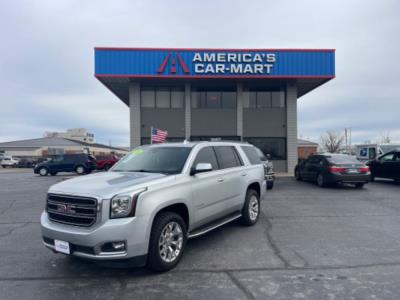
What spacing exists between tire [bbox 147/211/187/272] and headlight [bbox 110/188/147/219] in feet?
1.49

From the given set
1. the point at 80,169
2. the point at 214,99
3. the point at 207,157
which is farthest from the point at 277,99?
the point at 80,169

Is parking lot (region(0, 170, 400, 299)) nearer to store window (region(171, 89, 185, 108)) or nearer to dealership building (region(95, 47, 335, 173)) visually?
dealership building (region(95, 47, 335, 173))

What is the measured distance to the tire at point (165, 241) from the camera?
3.32m

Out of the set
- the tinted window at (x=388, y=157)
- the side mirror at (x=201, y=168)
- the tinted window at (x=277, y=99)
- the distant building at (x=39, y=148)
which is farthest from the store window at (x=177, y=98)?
the distant building at (x=39, y=148)

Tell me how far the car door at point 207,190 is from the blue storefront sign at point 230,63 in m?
13.9

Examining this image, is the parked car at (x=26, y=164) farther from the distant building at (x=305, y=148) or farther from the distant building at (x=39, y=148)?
the distant building at (x=305, y=148)

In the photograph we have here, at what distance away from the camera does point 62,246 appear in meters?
3.26

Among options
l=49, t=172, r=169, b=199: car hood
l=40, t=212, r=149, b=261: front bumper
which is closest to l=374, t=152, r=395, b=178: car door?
l=49, t=172, r=169, b=199: car hood

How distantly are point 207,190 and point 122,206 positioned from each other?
165cm

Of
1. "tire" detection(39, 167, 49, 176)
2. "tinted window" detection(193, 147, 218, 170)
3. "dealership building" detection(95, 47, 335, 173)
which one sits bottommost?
"tire" detection(39, 167, 49, 176)

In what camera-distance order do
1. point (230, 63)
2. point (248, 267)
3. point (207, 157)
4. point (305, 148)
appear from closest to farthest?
point (248, 267), point (207, 157), point (230, 63), point (305, 148)

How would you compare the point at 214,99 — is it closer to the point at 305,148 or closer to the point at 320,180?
the point at 320,180

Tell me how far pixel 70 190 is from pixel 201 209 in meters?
2.01

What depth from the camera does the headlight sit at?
10.2ft
